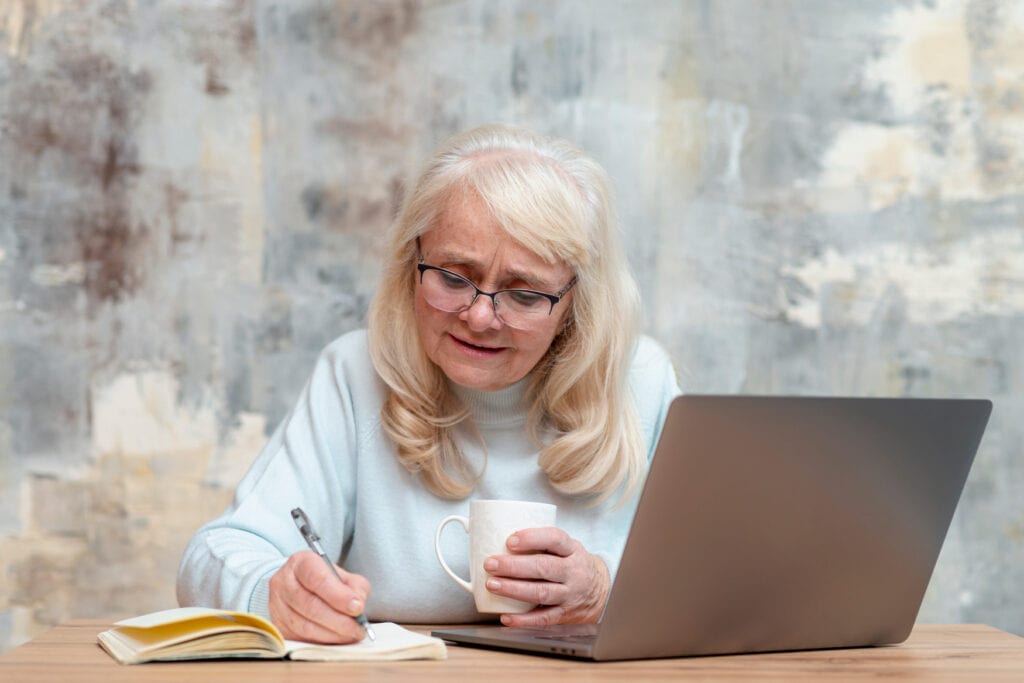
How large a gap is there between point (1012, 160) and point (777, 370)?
850 millimetres

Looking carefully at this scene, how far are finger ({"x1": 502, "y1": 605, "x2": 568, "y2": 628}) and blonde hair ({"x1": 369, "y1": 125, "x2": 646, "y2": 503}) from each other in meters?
0.34

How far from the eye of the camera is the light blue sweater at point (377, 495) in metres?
1.65

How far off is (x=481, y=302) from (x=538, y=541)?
1.31ft

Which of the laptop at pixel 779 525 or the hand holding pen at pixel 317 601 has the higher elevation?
the laptop at pixel 779 525

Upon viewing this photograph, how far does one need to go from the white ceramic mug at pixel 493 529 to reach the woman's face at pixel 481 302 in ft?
1.13

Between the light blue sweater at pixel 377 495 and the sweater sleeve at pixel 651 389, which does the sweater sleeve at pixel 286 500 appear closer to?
the light blue sweater at pixel 377 495

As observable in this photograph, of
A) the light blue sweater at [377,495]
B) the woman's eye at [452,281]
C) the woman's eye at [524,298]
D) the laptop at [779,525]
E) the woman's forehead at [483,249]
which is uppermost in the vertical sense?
the woman's forehead at [483,249]

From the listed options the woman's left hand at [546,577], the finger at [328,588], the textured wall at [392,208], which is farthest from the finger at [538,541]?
the textured wall at [392,208]

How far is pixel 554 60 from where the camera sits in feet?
10.0

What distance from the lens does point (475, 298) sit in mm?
1589

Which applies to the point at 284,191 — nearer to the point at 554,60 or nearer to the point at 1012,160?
the point at 554,60

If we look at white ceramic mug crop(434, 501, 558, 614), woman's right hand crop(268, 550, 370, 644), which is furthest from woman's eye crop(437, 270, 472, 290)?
woman's right hand crop(268, 550, 370, 644)

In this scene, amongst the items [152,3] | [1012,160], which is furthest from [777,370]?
[152,3]

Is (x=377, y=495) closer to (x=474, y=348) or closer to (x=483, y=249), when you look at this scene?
(x=474, y=348)
